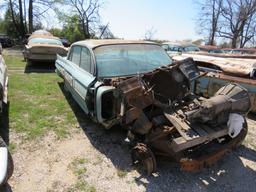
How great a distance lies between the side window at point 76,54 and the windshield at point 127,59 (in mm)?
984

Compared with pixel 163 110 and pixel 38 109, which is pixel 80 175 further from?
pixel 38 109

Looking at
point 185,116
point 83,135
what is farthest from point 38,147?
point 185,116

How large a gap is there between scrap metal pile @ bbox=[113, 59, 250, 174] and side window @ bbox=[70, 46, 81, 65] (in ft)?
7.66

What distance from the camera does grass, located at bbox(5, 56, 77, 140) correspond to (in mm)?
4680

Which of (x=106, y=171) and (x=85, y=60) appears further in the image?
(x=85, y=60)

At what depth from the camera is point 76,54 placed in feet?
18.7

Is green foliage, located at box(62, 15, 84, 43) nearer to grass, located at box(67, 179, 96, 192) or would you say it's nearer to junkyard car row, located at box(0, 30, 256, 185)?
junkyard car row, located at box(0, 30, 256, 185)

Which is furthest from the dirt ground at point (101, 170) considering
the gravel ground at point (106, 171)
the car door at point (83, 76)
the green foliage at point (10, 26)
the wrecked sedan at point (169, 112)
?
the green foliage at point (10, 26)

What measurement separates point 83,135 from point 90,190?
1.54 m

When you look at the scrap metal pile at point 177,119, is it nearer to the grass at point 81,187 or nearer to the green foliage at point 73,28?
the grass at point 81,187

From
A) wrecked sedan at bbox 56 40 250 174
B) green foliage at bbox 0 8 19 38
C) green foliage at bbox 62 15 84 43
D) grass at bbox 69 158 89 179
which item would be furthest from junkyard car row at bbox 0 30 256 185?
green foliage at bbox 0 8 19 38

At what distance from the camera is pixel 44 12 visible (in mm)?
29297

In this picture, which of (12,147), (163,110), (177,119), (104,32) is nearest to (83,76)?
(12,147)

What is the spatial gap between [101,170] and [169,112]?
1235mm
